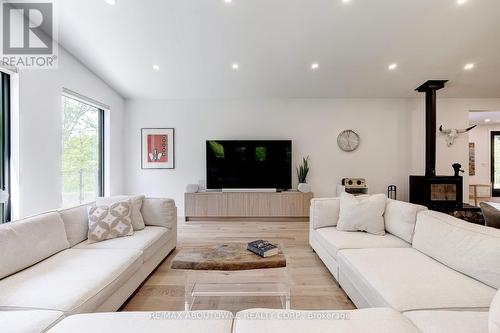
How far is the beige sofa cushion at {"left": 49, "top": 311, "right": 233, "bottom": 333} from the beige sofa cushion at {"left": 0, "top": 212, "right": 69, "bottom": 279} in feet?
3.03

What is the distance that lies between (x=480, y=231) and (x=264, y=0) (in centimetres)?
293

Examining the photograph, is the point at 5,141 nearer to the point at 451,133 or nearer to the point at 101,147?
the point at 101,147

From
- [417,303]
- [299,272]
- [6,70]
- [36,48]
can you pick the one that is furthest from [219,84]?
[417,303]

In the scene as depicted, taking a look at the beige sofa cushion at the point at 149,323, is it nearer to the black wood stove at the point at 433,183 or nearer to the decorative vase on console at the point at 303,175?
the decorative vase on console at the point at 303,175

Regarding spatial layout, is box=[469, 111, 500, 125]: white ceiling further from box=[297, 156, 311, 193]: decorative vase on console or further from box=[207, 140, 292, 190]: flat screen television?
box=[207, 140, 292, 190]: flat screen television

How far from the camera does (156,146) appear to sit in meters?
5.12

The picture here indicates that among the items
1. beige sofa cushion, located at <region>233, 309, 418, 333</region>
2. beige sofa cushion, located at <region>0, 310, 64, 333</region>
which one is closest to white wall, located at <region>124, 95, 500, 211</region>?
beige sofa cushion, located at <region>0, 310, 64, 333</region>

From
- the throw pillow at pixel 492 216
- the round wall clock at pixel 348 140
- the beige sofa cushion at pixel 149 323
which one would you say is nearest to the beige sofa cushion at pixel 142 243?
the beige sofa cushion at pixel 149 323

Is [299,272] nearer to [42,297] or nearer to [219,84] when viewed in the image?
[42,297]

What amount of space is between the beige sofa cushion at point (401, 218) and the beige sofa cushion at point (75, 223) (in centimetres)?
314

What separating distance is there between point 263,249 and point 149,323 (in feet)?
3.44

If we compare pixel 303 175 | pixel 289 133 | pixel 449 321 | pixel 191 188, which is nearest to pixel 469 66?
pixel 289 133

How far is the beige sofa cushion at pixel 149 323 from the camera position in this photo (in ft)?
3.41

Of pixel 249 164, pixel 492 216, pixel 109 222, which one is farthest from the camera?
pixel 249 164
